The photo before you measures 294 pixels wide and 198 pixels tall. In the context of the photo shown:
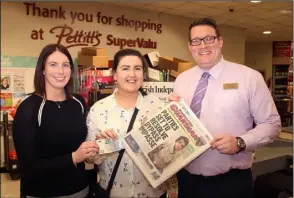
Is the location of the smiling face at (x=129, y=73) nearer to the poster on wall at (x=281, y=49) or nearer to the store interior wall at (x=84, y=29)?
the store interior wall at (x=84, y=29)

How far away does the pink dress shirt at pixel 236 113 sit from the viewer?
1724 millimetres

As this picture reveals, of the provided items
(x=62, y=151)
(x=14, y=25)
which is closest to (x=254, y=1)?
(x=14, y=25)

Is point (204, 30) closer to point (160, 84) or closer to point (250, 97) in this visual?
point (250, 97)

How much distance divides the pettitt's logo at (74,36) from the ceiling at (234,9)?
33.1 inches

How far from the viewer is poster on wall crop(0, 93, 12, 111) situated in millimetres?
5254

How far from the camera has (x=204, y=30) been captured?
1771 mm

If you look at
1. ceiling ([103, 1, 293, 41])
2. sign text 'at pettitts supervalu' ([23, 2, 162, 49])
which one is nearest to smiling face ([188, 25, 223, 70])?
sign text 'at pettitts supervalu' ([23, 2, 162, 49])

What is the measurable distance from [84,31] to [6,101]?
2.01 metres

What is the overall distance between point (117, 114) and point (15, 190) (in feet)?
11.2

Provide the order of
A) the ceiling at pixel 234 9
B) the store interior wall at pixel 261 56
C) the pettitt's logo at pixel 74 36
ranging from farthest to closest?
the store interior wall at pixel 261 56
the ceiling at pixel 234 9
the pettitt's logo at pixel 74 36

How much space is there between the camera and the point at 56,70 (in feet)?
5.61

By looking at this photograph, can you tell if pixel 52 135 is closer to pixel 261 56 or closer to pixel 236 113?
pixel 236 113

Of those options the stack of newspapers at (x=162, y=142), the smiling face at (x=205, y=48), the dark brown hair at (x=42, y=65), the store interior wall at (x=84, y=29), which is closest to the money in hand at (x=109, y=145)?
the stack of newspapers at (x=162, y=142)

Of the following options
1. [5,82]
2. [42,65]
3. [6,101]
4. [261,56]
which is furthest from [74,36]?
[261,56]
